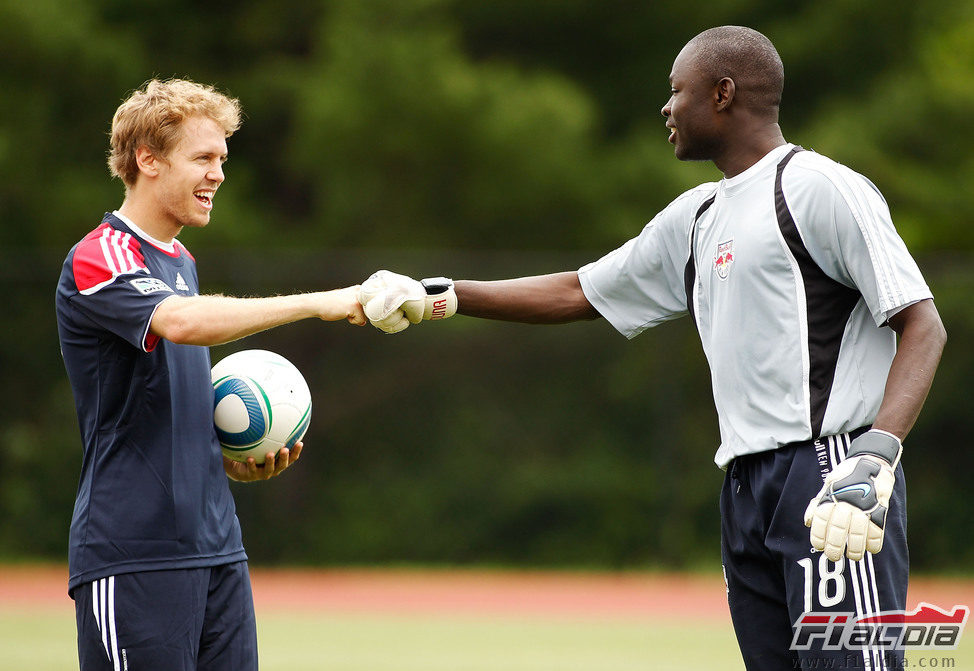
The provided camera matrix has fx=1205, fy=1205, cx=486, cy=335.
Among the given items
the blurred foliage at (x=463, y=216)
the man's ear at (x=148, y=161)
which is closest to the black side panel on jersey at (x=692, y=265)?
the man's ear at (x=148, y=161)

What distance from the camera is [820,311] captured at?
3400 millimetres

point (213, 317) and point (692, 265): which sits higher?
point (692, 265)

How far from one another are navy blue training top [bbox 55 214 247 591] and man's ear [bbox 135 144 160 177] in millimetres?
215

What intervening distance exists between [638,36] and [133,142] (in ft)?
42.3

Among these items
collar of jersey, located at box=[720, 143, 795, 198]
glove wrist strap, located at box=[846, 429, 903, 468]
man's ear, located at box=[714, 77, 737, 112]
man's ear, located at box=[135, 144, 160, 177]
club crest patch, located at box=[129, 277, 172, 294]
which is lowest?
glove wrist strap, located at box=[846, 429, 903, 468]

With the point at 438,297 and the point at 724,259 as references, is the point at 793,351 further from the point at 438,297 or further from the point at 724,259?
the point at 438,297

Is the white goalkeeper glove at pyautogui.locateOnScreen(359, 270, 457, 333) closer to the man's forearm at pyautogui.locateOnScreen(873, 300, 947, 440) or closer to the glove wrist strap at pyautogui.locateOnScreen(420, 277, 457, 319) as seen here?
the glove wrist strap at pyautogui.locateOnScreen(420, 277, 457, 319)

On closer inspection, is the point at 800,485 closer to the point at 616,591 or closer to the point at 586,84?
the point at 616,591

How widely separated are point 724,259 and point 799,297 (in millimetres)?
265

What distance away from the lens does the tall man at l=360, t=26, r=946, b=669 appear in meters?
3.20

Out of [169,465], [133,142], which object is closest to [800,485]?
[169,465]

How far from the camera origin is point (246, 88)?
50.6 ft

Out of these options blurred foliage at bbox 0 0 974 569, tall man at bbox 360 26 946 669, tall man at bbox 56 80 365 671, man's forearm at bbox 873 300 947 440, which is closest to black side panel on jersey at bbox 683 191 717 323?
tall man at bbox 360 26 946 669

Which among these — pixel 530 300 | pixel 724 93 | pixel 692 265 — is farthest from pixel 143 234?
pixel 724 93
